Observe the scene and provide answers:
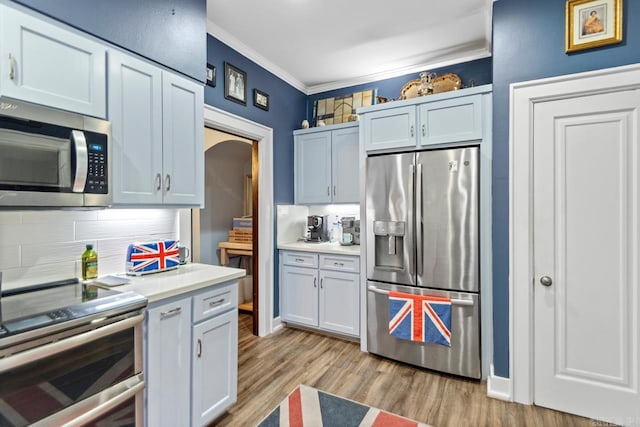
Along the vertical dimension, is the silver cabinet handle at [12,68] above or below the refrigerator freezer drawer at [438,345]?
above

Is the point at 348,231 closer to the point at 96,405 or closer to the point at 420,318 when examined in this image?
the point at 420,318

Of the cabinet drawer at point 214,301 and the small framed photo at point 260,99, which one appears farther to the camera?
the small framed photo at point 260,99

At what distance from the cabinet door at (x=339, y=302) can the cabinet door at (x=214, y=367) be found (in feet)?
4.46

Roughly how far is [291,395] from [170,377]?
38.9 inches

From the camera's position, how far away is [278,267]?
11.4 feet

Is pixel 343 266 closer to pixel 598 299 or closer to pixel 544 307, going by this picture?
pixel 544 307

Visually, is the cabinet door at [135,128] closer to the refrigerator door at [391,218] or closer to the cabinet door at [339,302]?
the refrigerator door at [391,218]

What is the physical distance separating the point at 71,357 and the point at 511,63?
3.01 metres

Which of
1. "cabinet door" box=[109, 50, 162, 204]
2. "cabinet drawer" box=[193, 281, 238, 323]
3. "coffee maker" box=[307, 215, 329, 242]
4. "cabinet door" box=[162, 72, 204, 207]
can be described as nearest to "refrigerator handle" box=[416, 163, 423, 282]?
"coffee maker" box=[307, 215, 329, 242]

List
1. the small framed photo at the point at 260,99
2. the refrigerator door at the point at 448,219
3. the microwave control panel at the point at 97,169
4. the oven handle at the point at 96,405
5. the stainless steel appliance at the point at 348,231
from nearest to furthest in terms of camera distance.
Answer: the oven handle at the point at 96,405, the microwave control panel at the point at 97,169, the refrigerator door at the point at 448,219, the small framed photo at the point at 260,99, the stainless steel appliance at the point at 348,231

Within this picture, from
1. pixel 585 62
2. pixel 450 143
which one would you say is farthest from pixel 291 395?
pixel 585 62

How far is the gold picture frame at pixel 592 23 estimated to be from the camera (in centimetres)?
190

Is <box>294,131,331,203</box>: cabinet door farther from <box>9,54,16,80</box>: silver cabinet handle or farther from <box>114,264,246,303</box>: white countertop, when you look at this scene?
<box>9,54,16,80</box>: silver cabinet handle

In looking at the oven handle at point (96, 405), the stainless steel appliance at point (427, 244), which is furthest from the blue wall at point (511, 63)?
the oven handle at point (96, 405)
